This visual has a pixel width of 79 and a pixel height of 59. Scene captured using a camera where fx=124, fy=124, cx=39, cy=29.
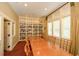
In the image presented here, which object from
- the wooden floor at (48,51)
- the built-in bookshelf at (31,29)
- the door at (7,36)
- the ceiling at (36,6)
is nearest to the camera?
the wooden floor at (48,51)

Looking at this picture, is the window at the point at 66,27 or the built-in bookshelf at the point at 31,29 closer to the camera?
the window at the point at 66,27

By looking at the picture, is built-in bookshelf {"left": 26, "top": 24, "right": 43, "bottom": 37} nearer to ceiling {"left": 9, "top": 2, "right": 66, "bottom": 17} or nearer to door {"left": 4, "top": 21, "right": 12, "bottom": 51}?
ceiling {"left": 9, "top": 2, "right": 66, "bottom": 17}

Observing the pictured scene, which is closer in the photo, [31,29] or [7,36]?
[7,36]

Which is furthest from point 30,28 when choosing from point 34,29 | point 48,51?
point 48,51

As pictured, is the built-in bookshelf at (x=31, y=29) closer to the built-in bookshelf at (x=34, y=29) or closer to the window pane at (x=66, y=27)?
the built-in bookshelf at (x=34, y=29)

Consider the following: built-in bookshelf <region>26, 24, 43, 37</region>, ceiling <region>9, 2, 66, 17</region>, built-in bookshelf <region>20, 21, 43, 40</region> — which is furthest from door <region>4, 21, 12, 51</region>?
built-in bookshelf <region>26, 24, 43, 37</region>

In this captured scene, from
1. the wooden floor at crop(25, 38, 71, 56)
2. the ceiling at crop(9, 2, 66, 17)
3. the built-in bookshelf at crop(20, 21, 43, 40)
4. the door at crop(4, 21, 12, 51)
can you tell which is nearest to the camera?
the wooden floor at crop(25, 38, 71, 56)

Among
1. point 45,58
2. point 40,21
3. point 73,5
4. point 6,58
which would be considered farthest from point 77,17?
point 40,21

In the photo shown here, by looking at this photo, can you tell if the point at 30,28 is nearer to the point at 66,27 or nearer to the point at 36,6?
the point at 36,6

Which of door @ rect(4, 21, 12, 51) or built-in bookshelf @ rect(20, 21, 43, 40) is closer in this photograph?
door @ rect(4, 21, 12, 51)

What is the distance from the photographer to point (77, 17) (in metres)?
4.07

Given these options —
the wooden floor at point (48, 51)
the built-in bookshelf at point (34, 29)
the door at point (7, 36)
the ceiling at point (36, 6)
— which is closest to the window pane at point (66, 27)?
the ceiling at point (36, 6)

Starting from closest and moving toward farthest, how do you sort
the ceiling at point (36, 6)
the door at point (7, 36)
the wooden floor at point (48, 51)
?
the wooden floor at point (48, 51) < the ceiling at point (36, 6) < the door at point (7, 36)

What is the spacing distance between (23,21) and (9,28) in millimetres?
4561
